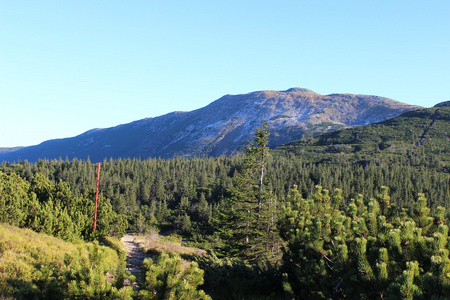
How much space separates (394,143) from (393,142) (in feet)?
5.80

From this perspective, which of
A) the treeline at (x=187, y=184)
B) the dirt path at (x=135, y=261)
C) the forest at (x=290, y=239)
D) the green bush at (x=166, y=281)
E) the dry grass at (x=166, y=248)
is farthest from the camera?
the treeline at (x=187, y=184)

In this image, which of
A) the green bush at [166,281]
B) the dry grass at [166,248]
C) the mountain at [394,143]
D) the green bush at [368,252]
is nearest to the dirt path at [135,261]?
the green bush at [166,281]

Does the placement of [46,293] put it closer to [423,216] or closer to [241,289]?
[241,289]

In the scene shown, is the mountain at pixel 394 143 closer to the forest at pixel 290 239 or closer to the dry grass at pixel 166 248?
the dry grass at pixel 166 248

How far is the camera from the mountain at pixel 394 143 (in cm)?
13375

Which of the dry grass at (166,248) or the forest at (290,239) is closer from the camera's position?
the forest at (290,239)

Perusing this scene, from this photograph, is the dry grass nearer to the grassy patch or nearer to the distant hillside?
the grassy patch

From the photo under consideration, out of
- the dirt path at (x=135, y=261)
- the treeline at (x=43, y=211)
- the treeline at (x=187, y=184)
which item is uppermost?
the treeline at (x=43, y=211)

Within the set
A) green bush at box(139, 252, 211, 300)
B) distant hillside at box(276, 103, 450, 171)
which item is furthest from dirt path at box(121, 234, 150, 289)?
distant hillside at box(276, 103, 450, 171)

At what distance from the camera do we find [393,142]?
6250 inches

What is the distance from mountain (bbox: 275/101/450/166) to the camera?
134 m

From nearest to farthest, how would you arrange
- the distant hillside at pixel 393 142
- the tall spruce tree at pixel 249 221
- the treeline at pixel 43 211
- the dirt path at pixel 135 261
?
the dirt path at pixel 135 261 → the treeline at pixel 43 211 → the tall spruce tree at pixel 249 221 → the distant hillside at pixel 393 142

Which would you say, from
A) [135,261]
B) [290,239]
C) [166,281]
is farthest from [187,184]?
[166,281]

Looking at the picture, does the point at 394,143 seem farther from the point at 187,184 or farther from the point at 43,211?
the point at 43,211
